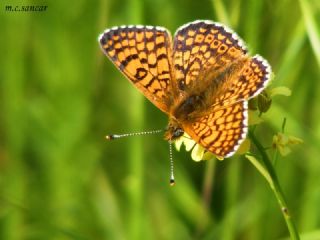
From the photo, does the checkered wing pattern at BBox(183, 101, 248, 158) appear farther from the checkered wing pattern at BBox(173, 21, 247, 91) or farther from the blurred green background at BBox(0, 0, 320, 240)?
the blurred green background at BBox(0, 0, 320, 240)

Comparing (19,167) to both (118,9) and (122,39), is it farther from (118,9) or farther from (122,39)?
(122,39)

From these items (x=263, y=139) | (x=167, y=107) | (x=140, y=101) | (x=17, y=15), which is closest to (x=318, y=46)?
(x=167, y=107)

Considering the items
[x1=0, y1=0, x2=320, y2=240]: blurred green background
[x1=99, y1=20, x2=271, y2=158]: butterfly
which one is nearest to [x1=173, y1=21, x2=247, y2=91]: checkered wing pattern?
[x1=99, y1=20, x2=271, y2=158]: butterfly

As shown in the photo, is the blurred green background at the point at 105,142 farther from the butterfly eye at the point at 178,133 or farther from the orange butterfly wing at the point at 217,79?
the butterfly eye at the point at 178,133

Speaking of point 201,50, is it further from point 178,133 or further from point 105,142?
point 105,142

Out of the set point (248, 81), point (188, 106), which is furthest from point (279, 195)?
point (188, 106)

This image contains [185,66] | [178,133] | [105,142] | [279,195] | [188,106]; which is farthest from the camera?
[105,142]
